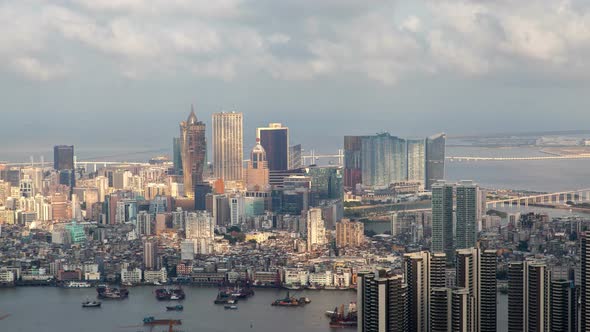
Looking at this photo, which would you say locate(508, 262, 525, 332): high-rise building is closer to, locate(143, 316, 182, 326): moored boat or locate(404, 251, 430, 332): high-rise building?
locate(404, 251, 430, 332): high-rise building

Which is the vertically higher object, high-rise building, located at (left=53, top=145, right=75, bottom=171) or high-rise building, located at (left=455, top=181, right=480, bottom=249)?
high-rise building, located at (left=53, top=145, right=75, bottom=171)

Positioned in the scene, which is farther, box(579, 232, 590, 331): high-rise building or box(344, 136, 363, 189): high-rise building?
box(344, 136, 363, 189): high-rise building

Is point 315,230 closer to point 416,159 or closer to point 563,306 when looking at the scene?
point 416,159

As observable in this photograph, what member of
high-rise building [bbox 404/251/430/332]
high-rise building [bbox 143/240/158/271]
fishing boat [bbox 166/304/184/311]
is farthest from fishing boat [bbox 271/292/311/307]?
high-rise building [bbox 404/251/430/332]

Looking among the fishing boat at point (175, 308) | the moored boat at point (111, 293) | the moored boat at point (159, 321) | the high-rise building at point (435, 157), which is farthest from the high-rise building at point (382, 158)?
the moored boat at point (159, 321)

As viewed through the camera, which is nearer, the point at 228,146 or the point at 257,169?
the point at 257,169

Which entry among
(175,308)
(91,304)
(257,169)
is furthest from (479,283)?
(257,169)

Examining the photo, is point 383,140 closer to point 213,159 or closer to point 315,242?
point 213,159
